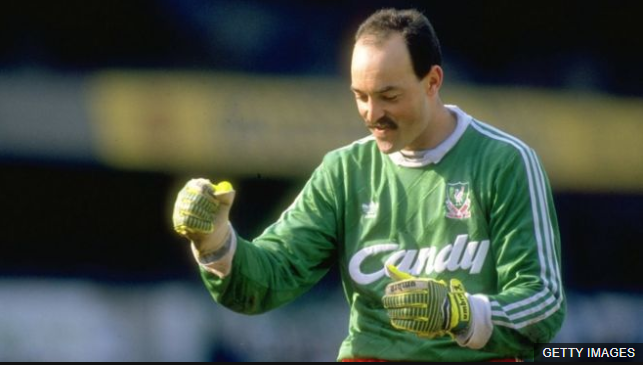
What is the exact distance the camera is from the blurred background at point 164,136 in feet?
24.8

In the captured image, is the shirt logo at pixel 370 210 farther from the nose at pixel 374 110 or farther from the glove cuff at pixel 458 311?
the glove cuff at pixel 458 311

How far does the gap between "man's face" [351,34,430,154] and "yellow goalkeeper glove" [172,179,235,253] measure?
0.54 m

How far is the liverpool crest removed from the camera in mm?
5488

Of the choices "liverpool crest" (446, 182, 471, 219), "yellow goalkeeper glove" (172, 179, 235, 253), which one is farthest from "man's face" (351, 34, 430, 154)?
"yellow goalkeeper glove" (172, 179, 235, 253)

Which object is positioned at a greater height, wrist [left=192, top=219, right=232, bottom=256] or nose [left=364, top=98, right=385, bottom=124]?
nose [left=364, top=98, right=385, bottom=124]

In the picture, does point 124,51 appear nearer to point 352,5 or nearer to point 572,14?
point 352,5

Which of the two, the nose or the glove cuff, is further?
the nose

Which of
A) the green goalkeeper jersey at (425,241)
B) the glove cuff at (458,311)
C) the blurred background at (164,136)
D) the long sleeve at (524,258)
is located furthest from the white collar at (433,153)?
the blurred background at (164,136)

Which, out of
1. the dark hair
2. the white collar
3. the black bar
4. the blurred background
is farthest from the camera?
the black bar

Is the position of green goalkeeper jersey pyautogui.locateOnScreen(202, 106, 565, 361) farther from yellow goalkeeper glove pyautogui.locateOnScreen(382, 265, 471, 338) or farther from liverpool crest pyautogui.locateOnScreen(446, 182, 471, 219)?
yellow goalkeeper glove pyautogui.locateOnScreen(382, 265, 471, 338)

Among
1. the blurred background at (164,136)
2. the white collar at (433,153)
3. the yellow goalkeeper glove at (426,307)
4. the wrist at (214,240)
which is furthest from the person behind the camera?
the blurred background at (164,136)

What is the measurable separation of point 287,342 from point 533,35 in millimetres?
1817

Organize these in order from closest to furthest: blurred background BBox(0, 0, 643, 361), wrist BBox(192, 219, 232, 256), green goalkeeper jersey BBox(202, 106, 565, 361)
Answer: wrist BBox(192, 219, 232, 256) → green goalkeeper jersey BBox(202, 106, 565, 361) → blurred background BBox(0, 0, 643, 361)

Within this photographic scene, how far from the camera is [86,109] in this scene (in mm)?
7602
